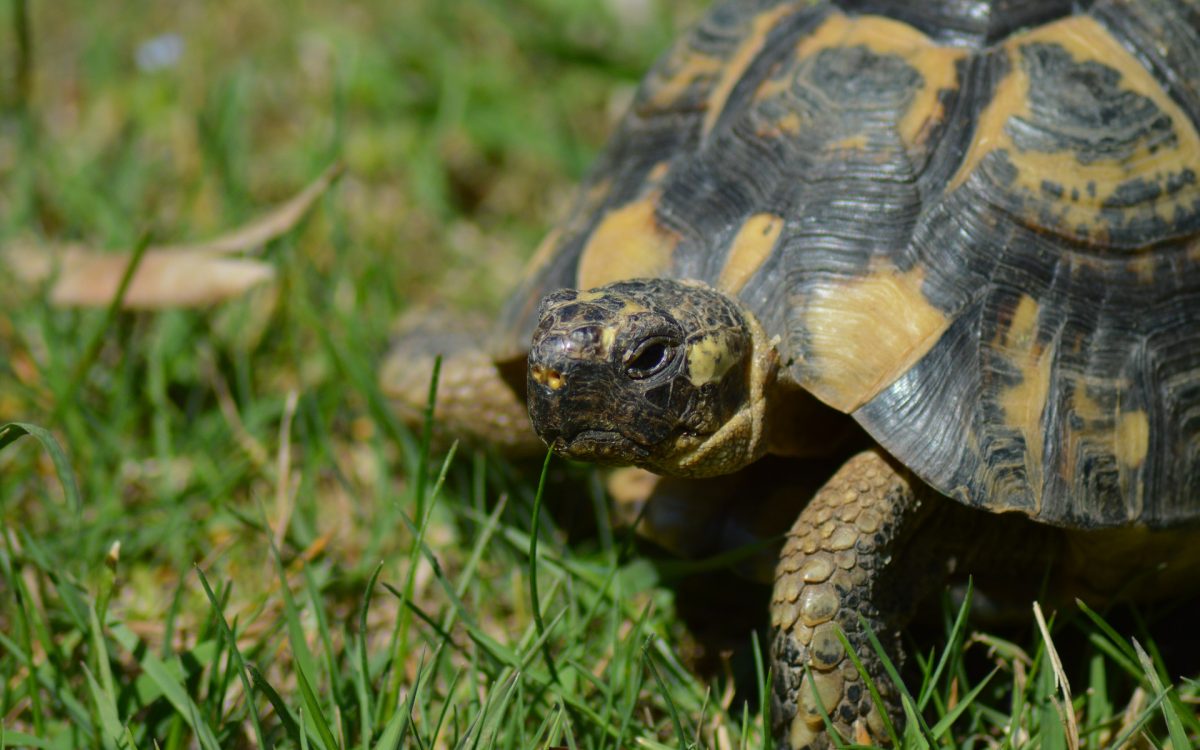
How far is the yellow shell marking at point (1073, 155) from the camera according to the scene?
234 cm

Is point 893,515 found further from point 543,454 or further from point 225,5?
point 225,5

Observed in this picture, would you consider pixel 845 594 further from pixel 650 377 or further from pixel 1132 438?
pixel 1132 438

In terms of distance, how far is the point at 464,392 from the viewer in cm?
304

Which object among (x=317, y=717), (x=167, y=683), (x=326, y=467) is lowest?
(x=326, y=467)

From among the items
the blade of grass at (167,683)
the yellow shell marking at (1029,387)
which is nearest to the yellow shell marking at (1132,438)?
the yellow shell marking at (1029,387)

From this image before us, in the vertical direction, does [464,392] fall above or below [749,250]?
below

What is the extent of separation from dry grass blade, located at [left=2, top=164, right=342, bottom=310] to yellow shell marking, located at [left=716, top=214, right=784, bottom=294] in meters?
1.41

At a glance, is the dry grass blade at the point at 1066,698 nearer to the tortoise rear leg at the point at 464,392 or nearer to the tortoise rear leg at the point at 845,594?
the tortoise rear leg at the point at 845,594

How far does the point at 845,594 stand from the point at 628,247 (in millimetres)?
875

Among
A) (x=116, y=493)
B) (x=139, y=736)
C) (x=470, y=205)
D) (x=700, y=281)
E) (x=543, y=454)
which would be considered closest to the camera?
(x=139, y=736)

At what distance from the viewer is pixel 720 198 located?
249 cm

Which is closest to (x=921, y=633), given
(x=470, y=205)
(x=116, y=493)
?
(x=116, y=493)

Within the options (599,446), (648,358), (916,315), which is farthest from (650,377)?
(916,315)

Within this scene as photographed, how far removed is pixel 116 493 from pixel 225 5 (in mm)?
3115
